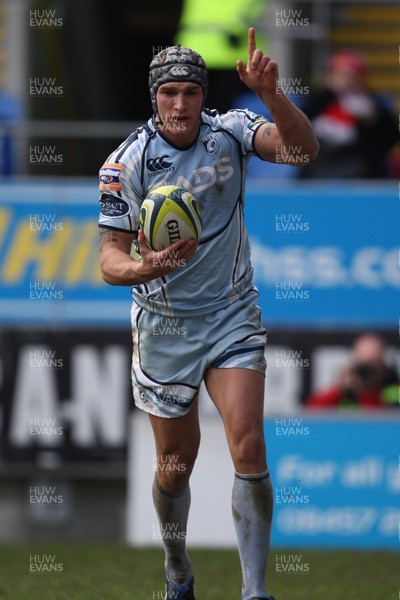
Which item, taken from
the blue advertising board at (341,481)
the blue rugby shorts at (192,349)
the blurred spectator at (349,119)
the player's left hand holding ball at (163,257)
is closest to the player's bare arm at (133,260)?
the player's left hand holding ball at (163,257)

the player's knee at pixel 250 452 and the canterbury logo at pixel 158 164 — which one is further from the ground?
the canterbury logo at pixel 158 164

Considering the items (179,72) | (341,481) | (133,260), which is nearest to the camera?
(133,260)

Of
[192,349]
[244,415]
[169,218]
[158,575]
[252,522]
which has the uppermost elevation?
[169,218]

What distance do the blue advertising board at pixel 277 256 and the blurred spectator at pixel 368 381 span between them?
0.31 m

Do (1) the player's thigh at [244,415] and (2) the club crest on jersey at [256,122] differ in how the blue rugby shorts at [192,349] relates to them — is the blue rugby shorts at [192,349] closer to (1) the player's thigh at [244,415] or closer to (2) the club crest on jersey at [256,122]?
(1) the player's thigh at [244,415]

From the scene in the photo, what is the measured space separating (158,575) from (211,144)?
3.43m

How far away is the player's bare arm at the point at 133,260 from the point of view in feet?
18.8

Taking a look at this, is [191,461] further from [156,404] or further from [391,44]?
[391,44]

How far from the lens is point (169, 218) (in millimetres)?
5773

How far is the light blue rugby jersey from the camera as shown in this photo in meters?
6.19

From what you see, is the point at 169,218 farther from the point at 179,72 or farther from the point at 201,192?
the point at 179,72

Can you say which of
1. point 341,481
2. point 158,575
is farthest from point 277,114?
point 341,481

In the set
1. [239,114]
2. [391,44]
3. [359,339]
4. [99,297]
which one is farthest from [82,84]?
[239,114]

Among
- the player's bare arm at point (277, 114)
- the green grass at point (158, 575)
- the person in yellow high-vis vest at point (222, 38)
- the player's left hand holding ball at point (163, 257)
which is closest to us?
the player's left hand holding ball at point (163, 257)
